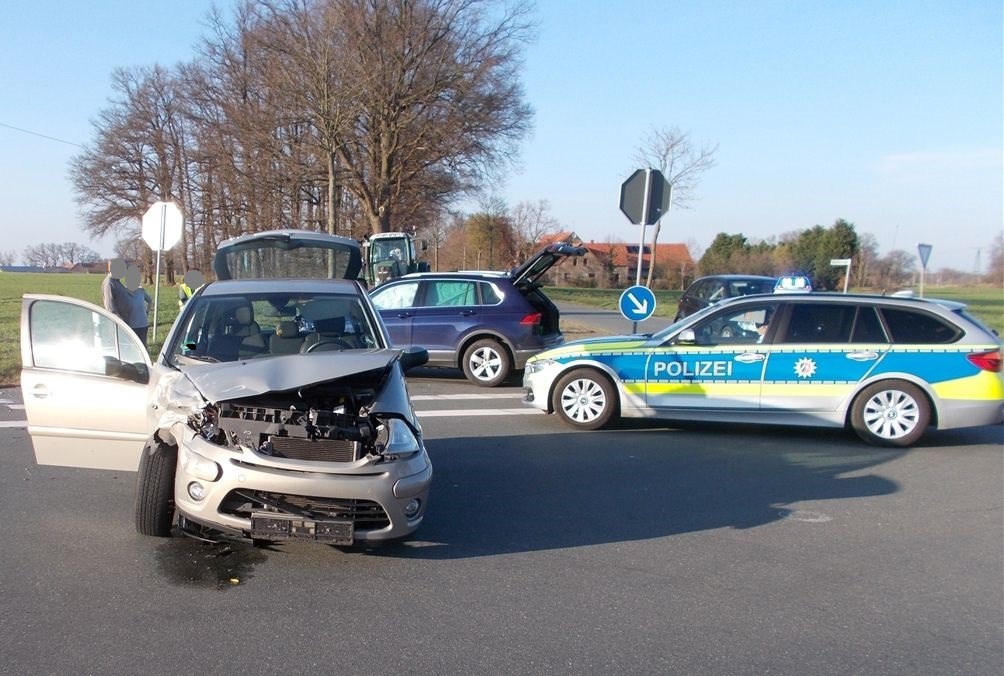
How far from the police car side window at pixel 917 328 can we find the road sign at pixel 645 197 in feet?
14.1

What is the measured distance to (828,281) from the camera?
45469 millimetres

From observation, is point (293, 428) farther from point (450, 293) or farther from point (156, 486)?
A: point (450, 293)

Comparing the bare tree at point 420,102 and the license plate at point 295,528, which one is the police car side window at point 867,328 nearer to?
the license plate at point 295,528

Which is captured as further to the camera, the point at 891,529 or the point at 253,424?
the point at 891,529

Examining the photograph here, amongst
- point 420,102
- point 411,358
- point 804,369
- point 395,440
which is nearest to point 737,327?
point 804,369

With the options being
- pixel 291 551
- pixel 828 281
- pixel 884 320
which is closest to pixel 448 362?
pixel 884 320

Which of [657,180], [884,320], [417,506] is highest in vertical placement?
[657,180]

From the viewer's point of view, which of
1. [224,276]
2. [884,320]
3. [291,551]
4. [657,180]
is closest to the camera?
[291,551]

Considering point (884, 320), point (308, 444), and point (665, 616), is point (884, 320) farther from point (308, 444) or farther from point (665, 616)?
point (308, 444)

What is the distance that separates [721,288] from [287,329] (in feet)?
44.0

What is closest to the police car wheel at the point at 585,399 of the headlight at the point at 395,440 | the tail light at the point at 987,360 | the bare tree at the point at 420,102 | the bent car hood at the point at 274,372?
the tail light at the point at 987,360

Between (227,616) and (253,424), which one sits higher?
(253,424)

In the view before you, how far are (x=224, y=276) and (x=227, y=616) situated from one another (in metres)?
7.19

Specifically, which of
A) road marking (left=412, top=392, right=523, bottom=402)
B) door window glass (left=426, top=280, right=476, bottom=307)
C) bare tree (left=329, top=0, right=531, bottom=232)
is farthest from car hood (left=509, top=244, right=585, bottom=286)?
bare tree (left=329, top=0, right=531, bottom=232)
